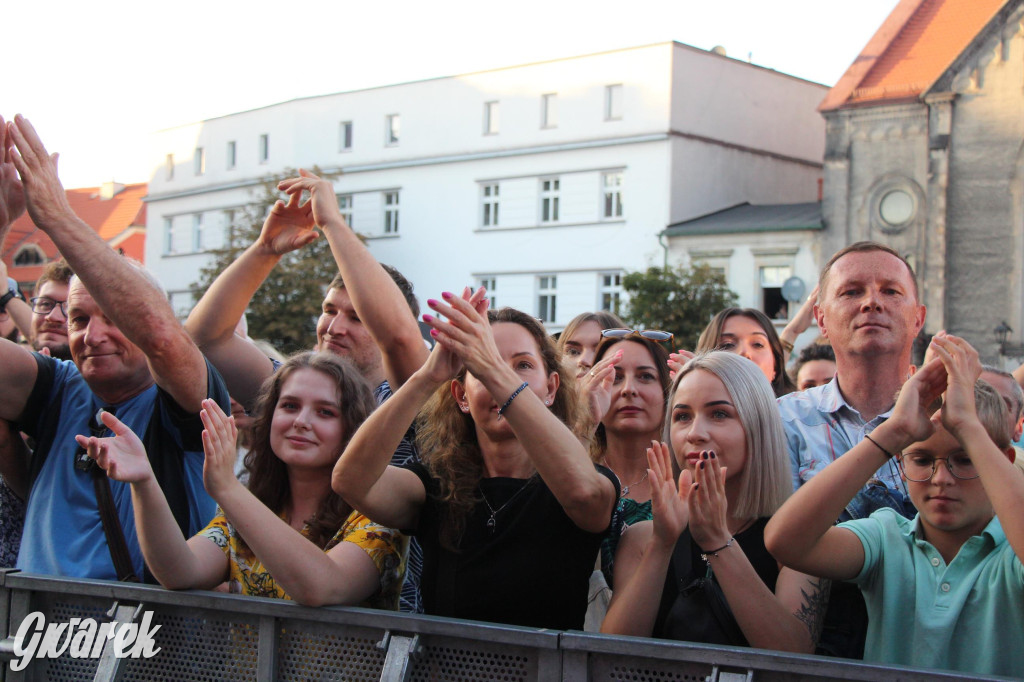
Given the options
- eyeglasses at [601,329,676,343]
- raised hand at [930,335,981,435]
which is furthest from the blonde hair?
eyeglasses at [601,329,676,343]

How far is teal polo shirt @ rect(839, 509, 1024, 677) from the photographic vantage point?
2.93 m

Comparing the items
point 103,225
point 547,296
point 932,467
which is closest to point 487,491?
point 932,467

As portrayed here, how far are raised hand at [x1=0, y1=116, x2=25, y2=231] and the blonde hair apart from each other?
2244 mm

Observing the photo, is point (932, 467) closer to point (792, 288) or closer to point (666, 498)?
point (666, 498)

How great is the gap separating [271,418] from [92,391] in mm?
643

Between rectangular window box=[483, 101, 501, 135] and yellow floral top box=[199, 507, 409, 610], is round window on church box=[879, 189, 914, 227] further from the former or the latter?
yellow floral top box=[199, 507, 409, 610]

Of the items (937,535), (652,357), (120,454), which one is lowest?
(937,535)

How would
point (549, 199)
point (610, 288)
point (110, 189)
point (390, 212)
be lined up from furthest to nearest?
point (110, 189), point (390, 212), point (549, 199), point (610, 288)

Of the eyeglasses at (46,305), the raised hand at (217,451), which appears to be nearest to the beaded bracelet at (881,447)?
the raised hand at (217,451)

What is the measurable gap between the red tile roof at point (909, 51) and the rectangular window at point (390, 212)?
16759 mm

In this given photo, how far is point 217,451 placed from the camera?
10.4 feet

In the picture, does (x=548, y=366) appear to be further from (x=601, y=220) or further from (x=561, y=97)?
(x=561, y=97)

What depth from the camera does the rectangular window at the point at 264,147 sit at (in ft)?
158

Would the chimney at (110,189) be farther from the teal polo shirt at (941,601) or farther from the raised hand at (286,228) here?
the teal polo shirt at (941,601)
